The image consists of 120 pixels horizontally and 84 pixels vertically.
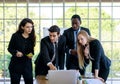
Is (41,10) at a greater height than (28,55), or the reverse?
(41,10)

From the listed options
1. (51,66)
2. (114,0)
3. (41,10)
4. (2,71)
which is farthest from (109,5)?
(51,66)

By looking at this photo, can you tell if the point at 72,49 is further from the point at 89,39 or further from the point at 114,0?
the point at 114,0

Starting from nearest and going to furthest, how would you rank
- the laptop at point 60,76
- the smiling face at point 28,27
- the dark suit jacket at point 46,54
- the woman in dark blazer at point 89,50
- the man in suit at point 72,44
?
the laptop at point 60,76
the woman in dark blazer at point 89,50
the dark suit jacket at point 46,54
the smiling face at point 28,27
the man in suit at point 72,44

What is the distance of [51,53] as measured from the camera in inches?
154

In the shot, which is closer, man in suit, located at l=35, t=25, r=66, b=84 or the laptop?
the laptop

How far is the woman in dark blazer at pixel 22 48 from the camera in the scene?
4.08 metres

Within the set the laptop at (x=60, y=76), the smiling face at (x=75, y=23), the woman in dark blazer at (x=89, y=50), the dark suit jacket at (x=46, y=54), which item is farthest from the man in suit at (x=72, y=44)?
the laptop at (x=60, y=76)

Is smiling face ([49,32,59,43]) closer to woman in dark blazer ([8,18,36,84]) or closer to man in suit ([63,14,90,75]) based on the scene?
woman in dark blazer ([8,18,36,84])

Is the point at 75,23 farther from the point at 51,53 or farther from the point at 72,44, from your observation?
the point at 51,53

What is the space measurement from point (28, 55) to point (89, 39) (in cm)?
92

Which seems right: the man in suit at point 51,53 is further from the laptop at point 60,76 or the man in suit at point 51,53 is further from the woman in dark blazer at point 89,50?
the laptop at point 60,76

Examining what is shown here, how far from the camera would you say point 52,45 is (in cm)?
391

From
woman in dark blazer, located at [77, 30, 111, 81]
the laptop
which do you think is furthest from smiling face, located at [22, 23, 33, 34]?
the laptop

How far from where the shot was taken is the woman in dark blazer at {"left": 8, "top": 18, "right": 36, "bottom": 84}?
408 centimetres
